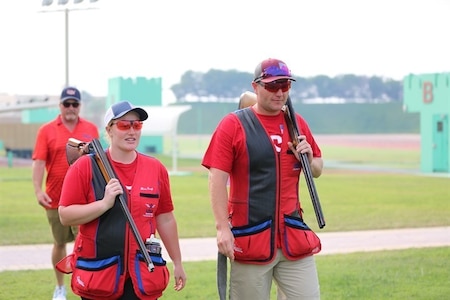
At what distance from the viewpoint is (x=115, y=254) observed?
4.83m

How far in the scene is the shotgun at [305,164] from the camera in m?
5.37

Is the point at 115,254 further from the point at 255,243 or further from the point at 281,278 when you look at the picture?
the point at 281,278

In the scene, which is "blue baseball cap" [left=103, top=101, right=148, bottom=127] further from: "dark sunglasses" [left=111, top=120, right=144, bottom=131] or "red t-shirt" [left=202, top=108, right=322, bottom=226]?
"red t-shirt" [left=202, top=108, right=322, bottom=226]

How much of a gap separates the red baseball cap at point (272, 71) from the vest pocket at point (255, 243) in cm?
87

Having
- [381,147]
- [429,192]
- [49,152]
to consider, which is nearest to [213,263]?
[49,152]

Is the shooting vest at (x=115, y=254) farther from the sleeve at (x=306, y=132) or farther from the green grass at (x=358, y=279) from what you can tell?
the green grass at (x=358, y=279)

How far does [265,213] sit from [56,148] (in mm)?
3580

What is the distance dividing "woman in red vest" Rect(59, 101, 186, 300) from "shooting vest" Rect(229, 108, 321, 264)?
2.31 feet

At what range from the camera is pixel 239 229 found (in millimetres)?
5500

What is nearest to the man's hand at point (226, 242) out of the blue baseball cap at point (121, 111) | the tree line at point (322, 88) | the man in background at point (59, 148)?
the blue baseball cap at point (121, 111)

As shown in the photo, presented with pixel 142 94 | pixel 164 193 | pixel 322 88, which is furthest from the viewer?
pixel 322 88

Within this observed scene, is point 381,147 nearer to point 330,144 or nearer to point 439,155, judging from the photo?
point 330,144

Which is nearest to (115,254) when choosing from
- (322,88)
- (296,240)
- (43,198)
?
(296,240)

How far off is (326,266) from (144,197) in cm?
605
